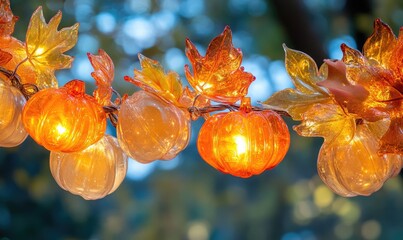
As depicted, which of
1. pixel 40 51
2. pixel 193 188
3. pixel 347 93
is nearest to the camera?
pixel 347 93

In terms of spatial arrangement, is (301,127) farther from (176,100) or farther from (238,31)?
(238,31)

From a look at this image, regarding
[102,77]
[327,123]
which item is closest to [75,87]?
[102,77]

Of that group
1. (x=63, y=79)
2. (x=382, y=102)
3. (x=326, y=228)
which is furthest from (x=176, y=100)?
(x=326, y=228)

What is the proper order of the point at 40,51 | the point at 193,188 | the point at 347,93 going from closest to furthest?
1. the point at 347,93
2. the point at 40,51
3. the point at 193,188

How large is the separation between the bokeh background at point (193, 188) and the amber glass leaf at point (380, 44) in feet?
4.85

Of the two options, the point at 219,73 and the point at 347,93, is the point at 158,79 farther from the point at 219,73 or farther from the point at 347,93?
the point at 347,93

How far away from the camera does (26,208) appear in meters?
2.40

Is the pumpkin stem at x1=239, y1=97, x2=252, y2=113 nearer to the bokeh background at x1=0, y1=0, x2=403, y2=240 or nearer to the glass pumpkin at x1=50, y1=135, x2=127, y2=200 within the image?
the glass pumpkin at x1=50, y1=135, x2=127, y2=200

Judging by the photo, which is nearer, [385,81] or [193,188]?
[385,81]

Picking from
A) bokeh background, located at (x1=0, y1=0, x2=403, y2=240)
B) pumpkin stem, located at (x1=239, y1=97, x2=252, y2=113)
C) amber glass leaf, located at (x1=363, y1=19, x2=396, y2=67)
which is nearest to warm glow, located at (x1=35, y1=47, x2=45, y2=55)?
pumpkin stem, located at (x1=239, y1=97, x2=252, y2=113)

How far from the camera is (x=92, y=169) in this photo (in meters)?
0.76

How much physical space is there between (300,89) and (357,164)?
9 cm

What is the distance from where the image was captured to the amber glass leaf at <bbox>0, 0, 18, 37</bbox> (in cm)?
71

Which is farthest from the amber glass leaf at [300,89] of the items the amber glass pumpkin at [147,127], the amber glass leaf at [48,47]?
the amber glass leaf at [48,47]
